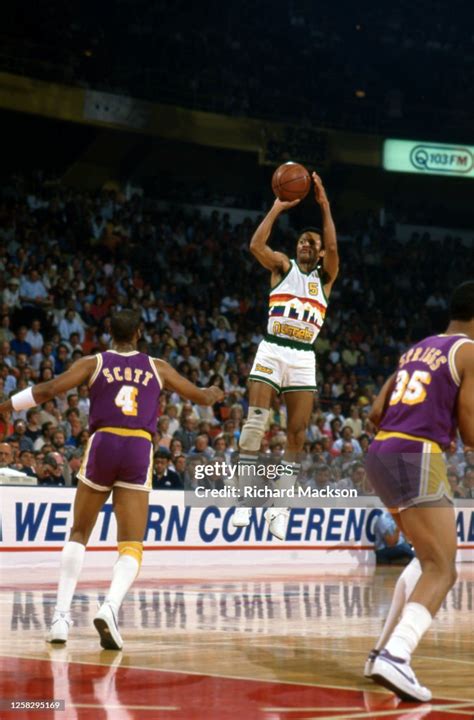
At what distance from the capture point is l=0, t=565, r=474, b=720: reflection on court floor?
604 centimetres

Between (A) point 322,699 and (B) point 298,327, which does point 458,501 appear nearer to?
(B) point 298,327

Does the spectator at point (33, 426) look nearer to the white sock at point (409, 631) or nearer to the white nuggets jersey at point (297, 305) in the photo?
the white nuggets jersey at point (297, 305)

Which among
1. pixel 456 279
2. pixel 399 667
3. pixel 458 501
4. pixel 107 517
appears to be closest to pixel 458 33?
pixel 456 279

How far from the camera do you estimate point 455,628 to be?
9969 mm

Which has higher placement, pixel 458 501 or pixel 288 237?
pixel 288 237

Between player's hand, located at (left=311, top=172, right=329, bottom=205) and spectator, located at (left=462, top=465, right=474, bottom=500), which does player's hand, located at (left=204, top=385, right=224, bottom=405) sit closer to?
player's hand, located at (left=311, top=172, right=329, bottom=205)

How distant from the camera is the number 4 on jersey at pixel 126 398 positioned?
834cm

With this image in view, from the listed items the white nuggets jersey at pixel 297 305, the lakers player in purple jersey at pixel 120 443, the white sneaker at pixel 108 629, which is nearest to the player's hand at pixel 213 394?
the lakers player in purple jersey at pixel 120 443

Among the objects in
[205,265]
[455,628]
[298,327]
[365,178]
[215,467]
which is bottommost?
[455,628]

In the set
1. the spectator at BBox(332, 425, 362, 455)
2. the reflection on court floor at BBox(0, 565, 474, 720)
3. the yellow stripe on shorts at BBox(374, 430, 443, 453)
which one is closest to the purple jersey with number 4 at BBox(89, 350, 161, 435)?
the reflection on court floor at BBox(0, 565, 474, 720)

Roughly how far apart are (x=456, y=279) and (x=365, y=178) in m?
3.98

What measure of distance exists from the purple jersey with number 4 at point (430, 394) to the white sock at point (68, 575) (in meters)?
2.85

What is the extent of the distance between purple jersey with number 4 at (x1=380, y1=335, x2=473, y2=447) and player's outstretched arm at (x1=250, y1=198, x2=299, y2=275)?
406cm

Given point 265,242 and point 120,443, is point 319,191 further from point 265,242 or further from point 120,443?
point 120,443
